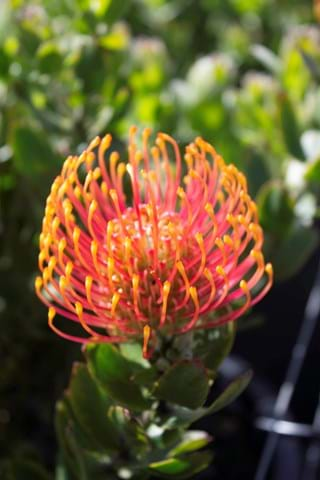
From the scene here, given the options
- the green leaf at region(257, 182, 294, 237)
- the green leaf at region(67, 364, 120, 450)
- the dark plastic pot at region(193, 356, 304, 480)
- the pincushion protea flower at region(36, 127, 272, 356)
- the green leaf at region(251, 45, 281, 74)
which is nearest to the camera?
the pincushion protea flower at region(36, 127, 272, 356)

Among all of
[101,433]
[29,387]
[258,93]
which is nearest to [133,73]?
[258,93]

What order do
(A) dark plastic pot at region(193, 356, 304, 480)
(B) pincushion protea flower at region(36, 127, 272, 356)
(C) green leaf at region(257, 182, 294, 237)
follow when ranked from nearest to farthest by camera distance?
1. (B) pincushion protea flower at region(36, 127, 272, 356)
2. (C) green leaf at region(257, 182, 294, 237)
3. (A) dark plastic pot at region(193, 356, 304, 480)

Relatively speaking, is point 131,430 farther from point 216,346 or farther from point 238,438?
point 238,438

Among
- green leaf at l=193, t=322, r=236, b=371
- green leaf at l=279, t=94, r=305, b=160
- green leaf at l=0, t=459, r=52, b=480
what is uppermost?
green leaf at l=279, t=94, r=305, b=160

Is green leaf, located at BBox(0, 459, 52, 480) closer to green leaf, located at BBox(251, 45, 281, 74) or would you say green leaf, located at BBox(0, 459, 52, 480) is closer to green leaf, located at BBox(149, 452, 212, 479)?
green leaf, located at BBox(149, 452, 212, 479)

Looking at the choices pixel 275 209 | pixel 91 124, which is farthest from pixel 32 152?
pixel 275 209

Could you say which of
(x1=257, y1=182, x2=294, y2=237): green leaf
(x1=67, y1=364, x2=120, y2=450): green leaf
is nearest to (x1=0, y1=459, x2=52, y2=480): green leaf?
(x1=67, y1=364, x2=120, y2=450): green leaf

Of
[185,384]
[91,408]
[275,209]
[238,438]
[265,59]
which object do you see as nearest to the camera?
[185,384]
